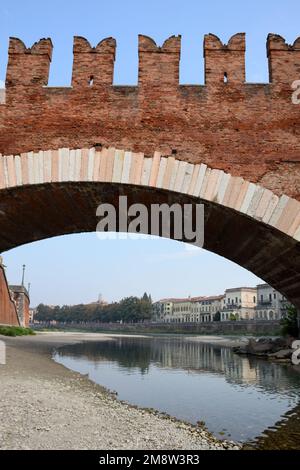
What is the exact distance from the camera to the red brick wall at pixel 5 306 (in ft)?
117

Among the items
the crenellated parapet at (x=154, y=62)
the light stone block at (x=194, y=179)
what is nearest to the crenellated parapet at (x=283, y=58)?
the crenellated parapet at (x=154, y=62)

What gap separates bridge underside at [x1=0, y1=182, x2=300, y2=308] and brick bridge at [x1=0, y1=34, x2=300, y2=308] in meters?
0.03

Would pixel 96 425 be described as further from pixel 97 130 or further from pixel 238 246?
pixel 97 130

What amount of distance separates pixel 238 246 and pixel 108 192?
258cm

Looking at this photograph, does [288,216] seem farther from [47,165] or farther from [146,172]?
[47,165]

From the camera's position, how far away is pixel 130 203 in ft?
22.6

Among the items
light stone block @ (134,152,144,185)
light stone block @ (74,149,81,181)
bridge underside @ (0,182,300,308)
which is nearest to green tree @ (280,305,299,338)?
bridge underside @ (0,182,300,308)

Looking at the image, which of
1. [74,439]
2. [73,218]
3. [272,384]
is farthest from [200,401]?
[73,218]

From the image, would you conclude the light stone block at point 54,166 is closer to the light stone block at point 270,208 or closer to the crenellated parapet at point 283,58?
the light stone block at point 270,208

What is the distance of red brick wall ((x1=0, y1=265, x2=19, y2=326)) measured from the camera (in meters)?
35.6

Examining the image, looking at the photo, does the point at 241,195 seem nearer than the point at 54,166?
Yes

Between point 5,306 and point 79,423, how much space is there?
3129 centimetres

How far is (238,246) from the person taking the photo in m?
7.53

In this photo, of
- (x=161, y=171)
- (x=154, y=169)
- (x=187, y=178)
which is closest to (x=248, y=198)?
(x=187, y=178)
